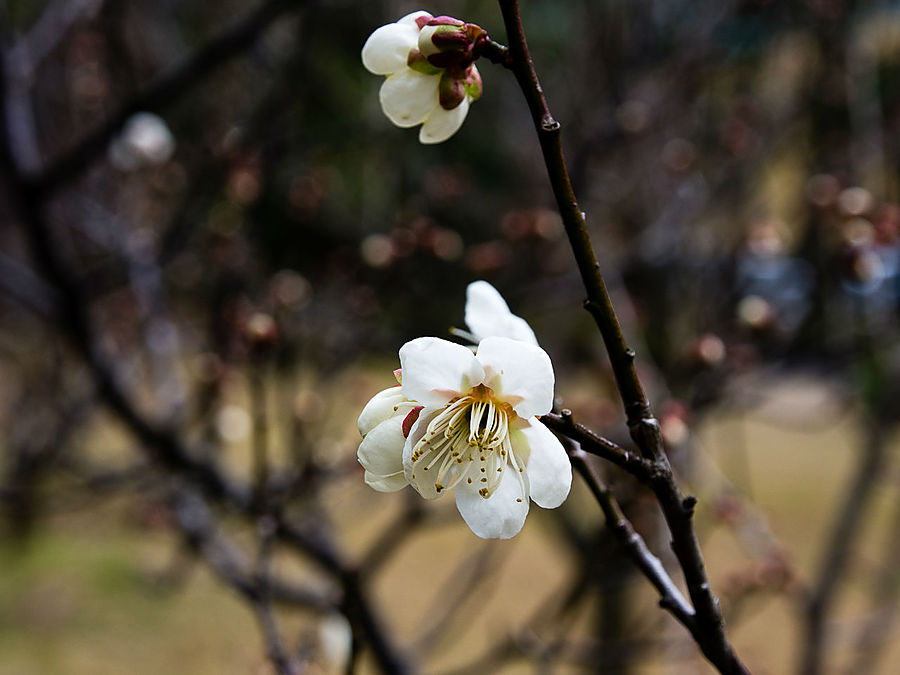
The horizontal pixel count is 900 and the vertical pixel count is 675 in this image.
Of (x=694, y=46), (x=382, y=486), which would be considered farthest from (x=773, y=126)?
(x=382, y=486)

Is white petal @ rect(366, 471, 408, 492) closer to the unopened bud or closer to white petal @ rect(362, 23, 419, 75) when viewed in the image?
white petal @ rect(362, 23, 419, 75)

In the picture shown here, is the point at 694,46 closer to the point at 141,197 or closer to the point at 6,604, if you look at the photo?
the point at 141,197

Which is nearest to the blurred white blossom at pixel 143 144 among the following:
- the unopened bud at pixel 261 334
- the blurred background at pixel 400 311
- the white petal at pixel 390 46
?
the blurred background at pixel 400 311

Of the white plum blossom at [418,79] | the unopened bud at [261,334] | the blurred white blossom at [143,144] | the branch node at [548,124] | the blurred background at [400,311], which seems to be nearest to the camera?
the branch node at [548,124]

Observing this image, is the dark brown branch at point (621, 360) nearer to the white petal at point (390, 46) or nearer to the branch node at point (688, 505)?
the branch node at point (688, 505)

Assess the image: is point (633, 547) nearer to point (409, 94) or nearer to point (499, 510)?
point (499, 510)

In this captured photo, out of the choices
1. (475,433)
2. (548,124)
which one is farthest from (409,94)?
(475,433)
